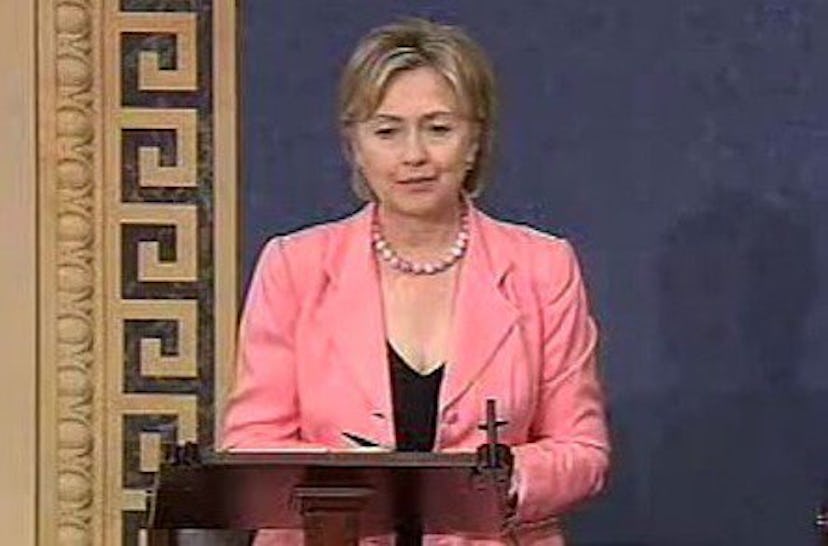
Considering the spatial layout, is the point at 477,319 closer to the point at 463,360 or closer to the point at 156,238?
the point at 463,360

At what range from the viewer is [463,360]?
246 centimetres

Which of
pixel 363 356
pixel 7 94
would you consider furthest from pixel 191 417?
pixel 363 356

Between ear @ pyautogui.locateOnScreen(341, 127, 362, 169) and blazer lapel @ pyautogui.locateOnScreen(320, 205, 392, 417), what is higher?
ear @ pyautogui.locateOnScreen(341, 127, 362, 169)

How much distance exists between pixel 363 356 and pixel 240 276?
3.20 feet

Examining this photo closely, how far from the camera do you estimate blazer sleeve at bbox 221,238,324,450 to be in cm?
246

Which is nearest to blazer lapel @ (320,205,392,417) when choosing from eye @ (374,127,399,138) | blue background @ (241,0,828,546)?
eye @ (374,127,399,138)

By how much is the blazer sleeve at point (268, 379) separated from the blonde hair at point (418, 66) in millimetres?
193

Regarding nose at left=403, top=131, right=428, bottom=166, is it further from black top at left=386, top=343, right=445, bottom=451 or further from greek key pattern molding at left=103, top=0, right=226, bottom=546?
greek key pattern molding at left=103, top=0, right=226, bottom=546

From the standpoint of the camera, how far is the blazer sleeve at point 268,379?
2.46 m

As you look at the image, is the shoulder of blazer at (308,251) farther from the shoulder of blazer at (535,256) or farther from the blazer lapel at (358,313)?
the shoulder of blazer at (535,256)

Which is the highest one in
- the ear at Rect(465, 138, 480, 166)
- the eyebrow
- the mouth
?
the eyebrow

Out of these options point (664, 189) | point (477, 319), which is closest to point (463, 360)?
point (477, 319)

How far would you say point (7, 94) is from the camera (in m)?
3.38

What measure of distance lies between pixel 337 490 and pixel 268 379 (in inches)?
11.8
